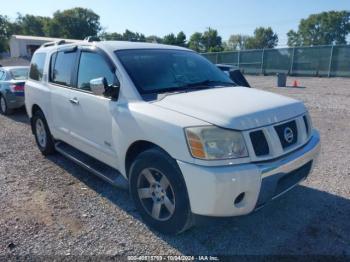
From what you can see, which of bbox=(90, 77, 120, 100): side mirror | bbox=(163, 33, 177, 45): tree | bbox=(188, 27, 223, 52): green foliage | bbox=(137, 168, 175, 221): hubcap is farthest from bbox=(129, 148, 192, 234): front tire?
bbox=(188, 27, 223, 52): green foliage

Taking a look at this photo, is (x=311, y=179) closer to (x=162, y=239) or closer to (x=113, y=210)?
(x=162, y=239)

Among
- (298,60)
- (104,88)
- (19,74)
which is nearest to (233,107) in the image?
(104,88)

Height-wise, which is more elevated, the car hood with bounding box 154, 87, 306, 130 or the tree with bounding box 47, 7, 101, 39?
the tree with bounding box 47, 7, 101, 39

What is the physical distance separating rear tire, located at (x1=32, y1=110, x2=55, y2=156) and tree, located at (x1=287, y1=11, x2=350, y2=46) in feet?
338

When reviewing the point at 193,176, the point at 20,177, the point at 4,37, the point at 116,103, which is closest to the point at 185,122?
the point at 193,176

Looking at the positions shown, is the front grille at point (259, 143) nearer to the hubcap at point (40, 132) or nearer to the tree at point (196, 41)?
the hubcap at point (40, 132)

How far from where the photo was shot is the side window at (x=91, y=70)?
3.58 m

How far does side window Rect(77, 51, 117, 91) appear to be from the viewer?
141 inches

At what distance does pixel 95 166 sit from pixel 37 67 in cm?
255

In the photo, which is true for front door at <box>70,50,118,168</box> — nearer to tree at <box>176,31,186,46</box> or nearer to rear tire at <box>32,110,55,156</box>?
rear tire at <box>32,110,55,156</box>

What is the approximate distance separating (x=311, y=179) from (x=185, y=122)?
2596 millimetres

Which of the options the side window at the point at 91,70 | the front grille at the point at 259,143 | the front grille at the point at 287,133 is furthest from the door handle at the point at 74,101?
the front grille at the point at 287,133

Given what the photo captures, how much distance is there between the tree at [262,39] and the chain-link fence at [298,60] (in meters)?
82.8

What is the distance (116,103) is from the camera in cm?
333
